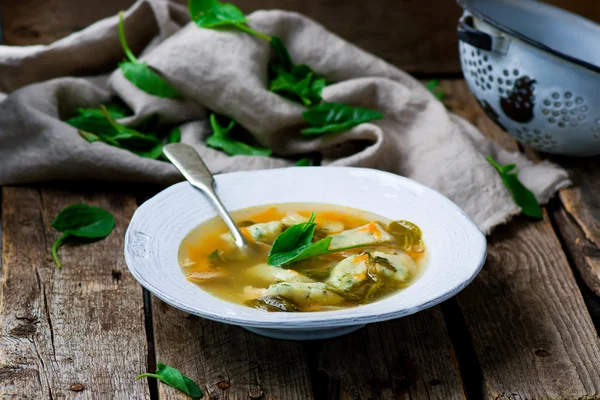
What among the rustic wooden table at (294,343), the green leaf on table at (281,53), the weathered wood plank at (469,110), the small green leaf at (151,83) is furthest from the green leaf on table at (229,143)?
the weathered wood plank at (469,110)

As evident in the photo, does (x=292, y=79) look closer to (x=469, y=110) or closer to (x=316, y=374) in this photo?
(x=469, y=110)

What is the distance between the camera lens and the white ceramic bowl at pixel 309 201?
1014 mm

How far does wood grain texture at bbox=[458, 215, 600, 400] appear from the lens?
111cm

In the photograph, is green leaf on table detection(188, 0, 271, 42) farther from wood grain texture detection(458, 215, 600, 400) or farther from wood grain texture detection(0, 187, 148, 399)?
wood grain texture detection(458, 215, 600, 400)

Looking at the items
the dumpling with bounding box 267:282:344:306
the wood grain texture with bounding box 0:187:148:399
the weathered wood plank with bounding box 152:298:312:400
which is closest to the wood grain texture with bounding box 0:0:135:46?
the wood grain texture with bounding box 0:187:148:399

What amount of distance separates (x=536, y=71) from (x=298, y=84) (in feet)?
1.67

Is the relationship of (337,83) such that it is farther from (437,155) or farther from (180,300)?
(180,300)

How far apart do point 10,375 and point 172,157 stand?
51 centimetres

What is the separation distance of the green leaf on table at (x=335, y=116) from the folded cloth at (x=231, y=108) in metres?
0.02

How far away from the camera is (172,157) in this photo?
1449mm

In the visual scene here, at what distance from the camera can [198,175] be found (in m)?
1.40

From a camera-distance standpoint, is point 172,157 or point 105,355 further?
point 172,157

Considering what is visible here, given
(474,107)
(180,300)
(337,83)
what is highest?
(180,300)

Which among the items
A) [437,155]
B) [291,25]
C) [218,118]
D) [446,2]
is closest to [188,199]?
[218,118]
